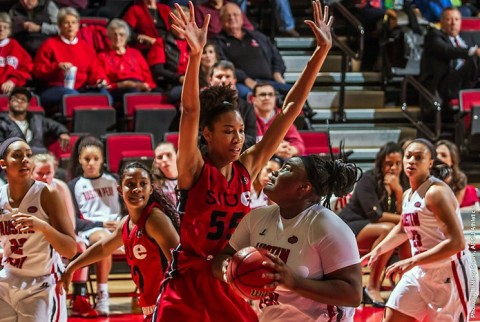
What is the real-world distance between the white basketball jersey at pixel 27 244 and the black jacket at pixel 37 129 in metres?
3.15

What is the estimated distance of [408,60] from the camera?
36.2 ft

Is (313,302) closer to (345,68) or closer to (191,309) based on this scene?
(191,309)

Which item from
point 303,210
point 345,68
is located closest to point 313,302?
point 303,210

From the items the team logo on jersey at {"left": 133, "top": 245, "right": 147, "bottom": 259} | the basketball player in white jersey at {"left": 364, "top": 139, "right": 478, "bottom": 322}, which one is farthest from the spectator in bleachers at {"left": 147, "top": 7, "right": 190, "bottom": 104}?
the team logo on jersey at {"left": 133, "top": 245, "right": 147, "bottom": 259}

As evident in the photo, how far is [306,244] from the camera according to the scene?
3326 mm

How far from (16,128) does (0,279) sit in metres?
3.47

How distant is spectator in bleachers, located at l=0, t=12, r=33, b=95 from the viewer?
930cm

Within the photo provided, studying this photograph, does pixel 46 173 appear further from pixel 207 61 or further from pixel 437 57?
pixel 437 57

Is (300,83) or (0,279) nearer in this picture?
(300,83)

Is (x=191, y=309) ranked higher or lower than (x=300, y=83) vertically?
lower

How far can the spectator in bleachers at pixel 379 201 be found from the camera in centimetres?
769

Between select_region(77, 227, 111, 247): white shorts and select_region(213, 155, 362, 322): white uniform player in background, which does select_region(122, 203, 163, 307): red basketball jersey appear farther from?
select_region(77, 227, 111, 247): white shorts

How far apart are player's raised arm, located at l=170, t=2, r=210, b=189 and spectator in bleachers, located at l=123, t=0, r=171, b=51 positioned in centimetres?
645

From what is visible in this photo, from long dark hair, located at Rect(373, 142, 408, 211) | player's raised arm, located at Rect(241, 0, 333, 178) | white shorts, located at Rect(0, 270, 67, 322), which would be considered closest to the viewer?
player's raised arm, located at Rect(241, 0, 333, 178)
